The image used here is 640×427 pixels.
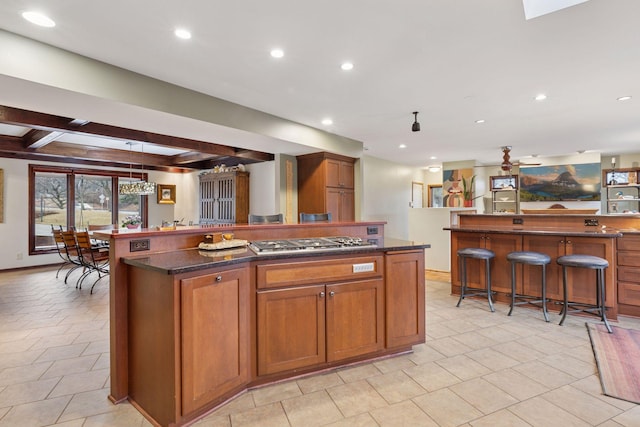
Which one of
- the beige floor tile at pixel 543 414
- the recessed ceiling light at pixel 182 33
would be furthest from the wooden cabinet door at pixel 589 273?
the recessed ceiling light at pixel 182 33

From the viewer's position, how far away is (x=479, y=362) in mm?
2551

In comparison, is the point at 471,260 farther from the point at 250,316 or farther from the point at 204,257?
the point at 204,257

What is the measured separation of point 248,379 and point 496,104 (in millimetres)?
4002

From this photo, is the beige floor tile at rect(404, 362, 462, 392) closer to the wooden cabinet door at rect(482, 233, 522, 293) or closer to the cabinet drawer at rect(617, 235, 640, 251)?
the wooden cabinet door at rect(482, 233, 522, 293)

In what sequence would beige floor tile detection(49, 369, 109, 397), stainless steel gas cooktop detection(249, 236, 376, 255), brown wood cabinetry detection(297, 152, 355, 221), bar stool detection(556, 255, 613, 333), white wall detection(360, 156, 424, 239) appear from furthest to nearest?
1. white wall detection(360, 156, 424, 239)
2. brown wood cabinetry detection(297, 152, 355, 221)
3. bar stool detection(556, 255, 613, 333)
4. stainless steel gas cooktop detection(249, 236, 376, 255)
5. beige floor tile detection(49, 369, 109, 397)

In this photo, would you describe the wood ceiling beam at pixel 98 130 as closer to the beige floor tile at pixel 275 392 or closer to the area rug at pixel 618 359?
the beige floor tile at pixel 275 392

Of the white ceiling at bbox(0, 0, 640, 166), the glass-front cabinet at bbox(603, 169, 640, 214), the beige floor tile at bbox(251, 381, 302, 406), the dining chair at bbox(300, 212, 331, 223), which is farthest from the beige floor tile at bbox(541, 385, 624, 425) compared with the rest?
the glass-front cabinet at bbox(603, 169, 640, 214)

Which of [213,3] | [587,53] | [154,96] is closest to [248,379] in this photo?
[213,3]

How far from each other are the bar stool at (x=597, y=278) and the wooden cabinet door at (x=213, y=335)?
3.36 metres

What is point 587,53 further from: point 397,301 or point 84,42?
point 84,42

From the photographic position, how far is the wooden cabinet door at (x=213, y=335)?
1.75m

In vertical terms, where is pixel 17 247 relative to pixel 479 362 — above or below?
above

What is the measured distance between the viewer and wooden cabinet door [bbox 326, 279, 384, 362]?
2346 mm

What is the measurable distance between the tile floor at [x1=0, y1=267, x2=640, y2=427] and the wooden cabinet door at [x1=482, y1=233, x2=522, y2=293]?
745 millimetres
